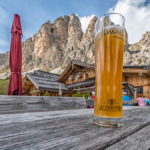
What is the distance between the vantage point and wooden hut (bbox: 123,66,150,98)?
29.0 feet

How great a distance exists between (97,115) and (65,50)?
73875 millimetres

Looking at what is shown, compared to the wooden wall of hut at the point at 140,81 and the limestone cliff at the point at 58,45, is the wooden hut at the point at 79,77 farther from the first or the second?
the limestone cliff at the point at 58,45

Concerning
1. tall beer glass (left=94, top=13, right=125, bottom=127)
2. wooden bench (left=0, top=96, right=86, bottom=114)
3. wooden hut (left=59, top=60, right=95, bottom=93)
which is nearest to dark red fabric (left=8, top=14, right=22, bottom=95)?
wooden bench (left=0, top=96, right=86, bottom=114)

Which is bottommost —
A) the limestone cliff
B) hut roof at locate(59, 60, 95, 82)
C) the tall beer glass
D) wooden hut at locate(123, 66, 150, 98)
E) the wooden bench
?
the wooden bench

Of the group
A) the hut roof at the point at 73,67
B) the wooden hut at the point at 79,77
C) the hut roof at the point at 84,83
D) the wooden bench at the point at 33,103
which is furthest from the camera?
the hut roof at the point at 73,67

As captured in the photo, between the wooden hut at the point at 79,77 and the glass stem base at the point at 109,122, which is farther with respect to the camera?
the wooden hut at the point at 79,77

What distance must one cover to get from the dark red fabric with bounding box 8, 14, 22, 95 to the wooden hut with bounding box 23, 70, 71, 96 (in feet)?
10.5

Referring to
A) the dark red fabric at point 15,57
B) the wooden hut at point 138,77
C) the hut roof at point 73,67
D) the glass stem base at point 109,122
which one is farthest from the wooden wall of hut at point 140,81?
the glass stem base at point 109,122

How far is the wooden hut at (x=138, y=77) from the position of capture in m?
8.83

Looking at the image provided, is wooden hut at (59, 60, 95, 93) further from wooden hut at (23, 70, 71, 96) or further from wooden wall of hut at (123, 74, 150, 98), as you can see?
wooden wall of hut at (123, 74, 150, 98)

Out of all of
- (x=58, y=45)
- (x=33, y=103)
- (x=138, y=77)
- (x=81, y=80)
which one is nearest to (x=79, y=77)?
(x=81, y=80)

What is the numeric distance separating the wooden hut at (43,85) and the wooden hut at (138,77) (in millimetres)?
4902

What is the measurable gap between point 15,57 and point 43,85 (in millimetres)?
6006

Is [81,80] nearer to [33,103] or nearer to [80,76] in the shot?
[80,76]
